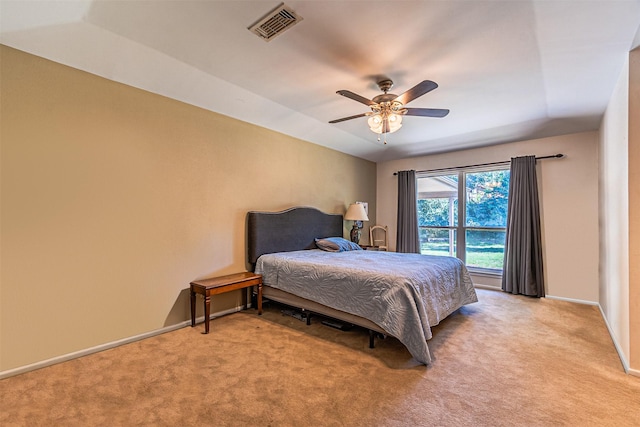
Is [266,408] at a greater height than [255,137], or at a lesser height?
lesser

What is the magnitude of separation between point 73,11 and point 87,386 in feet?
8.44

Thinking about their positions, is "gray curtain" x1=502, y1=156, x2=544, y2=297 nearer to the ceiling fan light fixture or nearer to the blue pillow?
the blue pillow

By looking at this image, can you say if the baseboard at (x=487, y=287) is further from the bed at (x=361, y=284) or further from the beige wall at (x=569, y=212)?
the bed at (x=361, y=284)

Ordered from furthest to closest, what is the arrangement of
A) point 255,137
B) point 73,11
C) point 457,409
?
point 255,137 → point 73,11 → point 457,409

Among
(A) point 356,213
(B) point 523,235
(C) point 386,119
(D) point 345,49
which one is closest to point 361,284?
(C) point 386,119

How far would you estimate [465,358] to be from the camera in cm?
245

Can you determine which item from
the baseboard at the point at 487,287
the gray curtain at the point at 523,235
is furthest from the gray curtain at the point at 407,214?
the gray curtain at the point at 523,235

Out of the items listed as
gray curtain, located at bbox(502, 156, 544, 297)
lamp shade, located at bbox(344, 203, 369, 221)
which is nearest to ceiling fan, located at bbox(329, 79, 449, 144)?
lamp shade, located at bbox(344, 203, 369, 221)

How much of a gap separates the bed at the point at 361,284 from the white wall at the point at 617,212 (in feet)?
4.25

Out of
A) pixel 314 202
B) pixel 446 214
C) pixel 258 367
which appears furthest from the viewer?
pixel 446 214

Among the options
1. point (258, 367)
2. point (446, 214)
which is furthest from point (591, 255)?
point (258, 367)

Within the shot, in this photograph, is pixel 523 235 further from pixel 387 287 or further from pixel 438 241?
pixel 387 287

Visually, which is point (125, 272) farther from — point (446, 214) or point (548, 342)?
point (446, 214)

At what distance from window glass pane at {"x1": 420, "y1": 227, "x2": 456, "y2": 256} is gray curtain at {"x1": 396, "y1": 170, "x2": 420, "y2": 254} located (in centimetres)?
23
